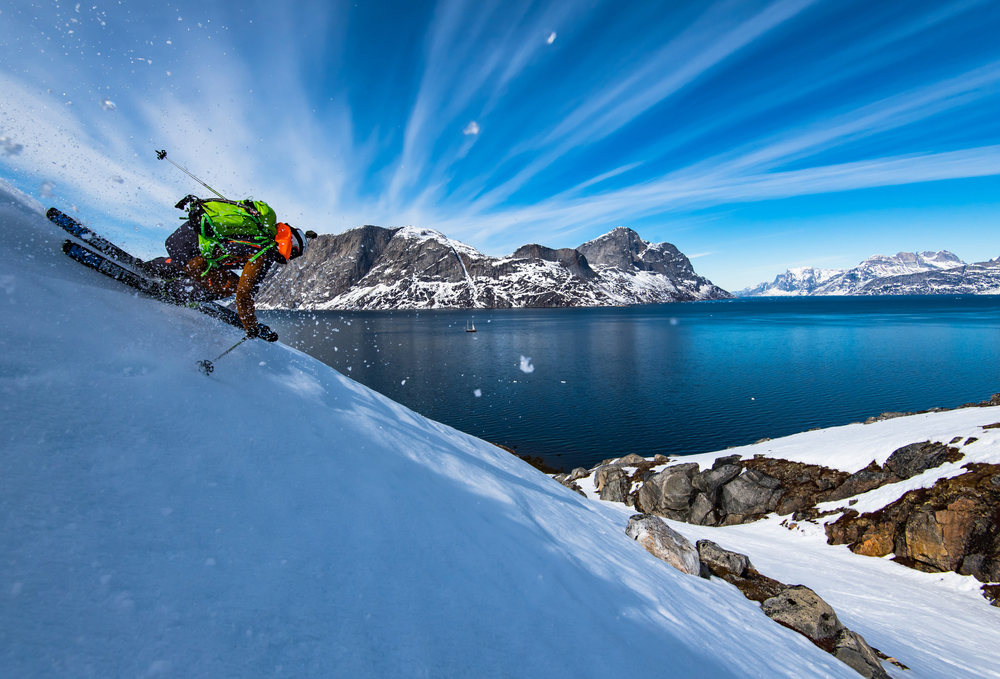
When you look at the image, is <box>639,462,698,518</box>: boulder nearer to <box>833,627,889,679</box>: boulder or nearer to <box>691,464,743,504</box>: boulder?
<box>691,464,743,504</box>: boulder

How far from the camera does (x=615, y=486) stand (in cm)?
2466

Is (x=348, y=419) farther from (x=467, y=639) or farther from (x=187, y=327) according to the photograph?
(x=467, y=639)

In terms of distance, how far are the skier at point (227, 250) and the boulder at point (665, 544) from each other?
1104 centimetres

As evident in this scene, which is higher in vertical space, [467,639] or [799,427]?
[467,639]

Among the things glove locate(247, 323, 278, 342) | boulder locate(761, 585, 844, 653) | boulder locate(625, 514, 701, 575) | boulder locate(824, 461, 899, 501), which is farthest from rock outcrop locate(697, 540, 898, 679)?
glove locate(247, 323, 278, 342)

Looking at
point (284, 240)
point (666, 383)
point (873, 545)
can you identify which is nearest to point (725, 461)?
point (873, 545)

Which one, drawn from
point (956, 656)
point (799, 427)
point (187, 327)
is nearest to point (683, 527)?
point (956, 656)

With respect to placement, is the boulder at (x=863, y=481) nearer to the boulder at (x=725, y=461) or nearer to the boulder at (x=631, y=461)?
the boulder at (x=725, y=461)

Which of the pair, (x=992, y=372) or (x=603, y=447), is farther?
(x=992, y=372)

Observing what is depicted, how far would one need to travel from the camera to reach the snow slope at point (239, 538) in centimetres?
244

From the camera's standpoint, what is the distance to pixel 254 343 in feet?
23.1

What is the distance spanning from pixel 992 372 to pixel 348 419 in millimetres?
83541

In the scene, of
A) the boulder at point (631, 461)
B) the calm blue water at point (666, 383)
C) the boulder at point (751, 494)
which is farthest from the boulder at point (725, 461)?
the calm blue water at point (666, 383)

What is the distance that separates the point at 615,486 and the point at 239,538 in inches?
977
